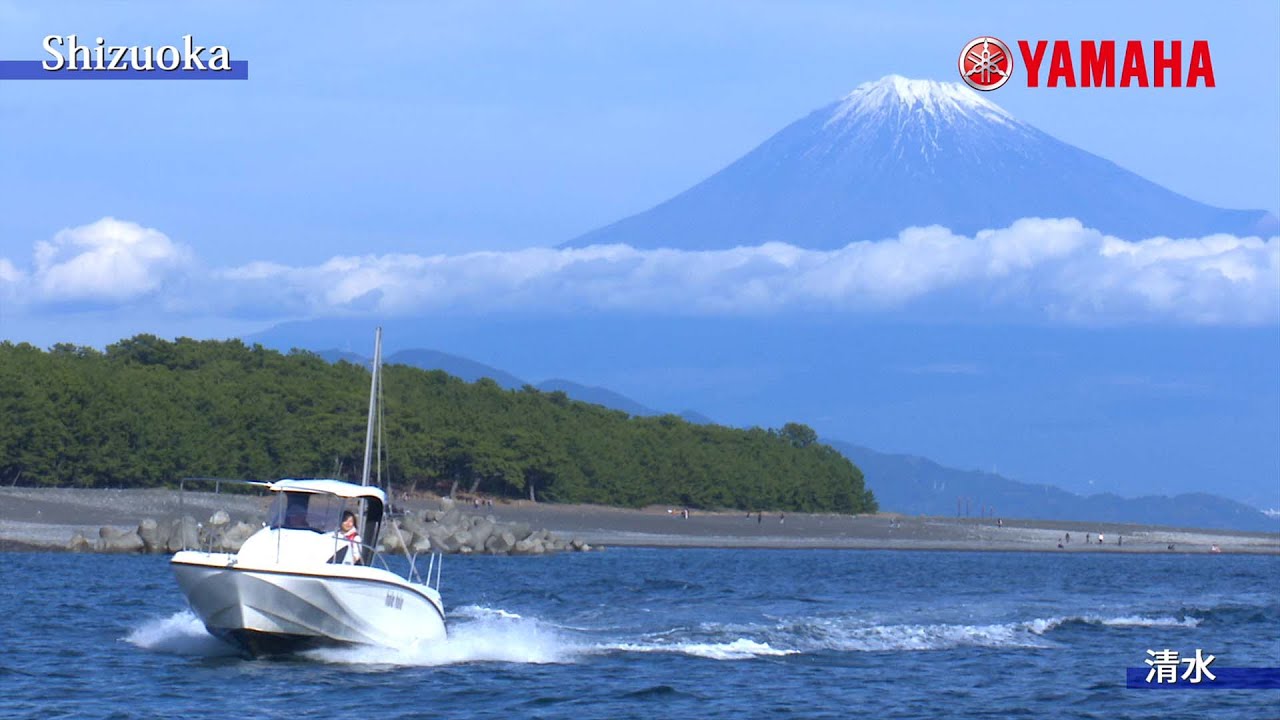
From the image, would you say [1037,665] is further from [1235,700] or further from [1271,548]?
[1271,548]

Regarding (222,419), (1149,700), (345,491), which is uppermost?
(222,419)

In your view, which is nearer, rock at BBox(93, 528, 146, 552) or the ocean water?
the ocean water

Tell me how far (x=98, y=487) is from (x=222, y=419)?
11.2m

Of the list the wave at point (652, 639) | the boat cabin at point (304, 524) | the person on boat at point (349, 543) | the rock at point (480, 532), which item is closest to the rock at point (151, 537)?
the rock at point (480, 532)

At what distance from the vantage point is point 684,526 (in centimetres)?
11262

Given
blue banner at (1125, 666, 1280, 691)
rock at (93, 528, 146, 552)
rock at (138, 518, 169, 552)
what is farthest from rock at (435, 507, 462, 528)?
blue banner at (1125, 666, 1280, 691)

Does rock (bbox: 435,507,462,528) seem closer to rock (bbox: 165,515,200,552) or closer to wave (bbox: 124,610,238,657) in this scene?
rock (bbox: 165,515,200,552)

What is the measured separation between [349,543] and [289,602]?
1425 millimetres

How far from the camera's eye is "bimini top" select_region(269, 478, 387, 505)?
28359mm

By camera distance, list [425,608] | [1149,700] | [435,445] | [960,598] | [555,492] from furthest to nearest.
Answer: [555,492], [435,445], [960,598], [425,608], [1149,700]

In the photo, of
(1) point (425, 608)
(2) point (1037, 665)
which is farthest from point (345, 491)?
(2) point (1037, 665)

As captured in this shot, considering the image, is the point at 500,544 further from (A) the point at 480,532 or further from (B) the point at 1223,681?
(B) the point at 1223,681

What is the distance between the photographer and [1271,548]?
436 ft

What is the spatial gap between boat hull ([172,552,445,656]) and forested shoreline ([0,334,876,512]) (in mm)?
48683
